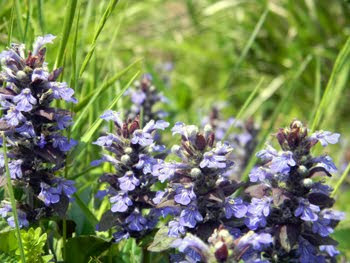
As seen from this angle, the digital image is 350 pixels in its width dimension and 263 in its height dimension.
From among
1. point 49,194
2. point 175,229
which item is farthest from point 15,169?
point 175,229

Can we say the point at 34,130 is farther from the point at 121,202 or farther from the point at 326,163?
the point at 326,163

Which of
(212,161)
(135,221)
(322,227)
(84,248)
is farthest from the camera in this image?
(84,248)

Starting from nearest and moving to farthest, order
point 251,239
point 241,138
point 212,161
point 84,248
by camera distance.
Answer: point 251,239
point 212,161
point 84,248
point 241,138

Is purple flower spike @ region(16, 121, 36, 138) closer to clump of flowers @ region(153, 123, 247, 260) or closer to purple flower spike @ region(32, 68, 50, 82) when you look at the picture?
purple flower spike @ region(32, 68, 50, 82)

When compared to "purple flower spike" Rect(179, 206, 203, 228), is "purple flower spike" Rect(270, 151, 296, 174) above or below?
above

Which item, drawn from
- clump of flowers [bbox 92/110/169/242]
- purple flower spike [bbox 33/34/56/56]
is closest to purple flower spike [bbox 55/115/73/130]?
clump of flowers [bbox 92/110/169/242]

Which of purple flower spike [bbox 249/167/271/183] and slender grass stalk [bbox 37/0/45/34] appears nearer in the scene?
purple flower spike [bbox 249/167/271/183]

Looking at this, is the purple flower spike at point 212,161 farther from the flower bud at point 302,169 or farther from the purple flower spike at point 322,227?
the purple flower spike at point 322,227

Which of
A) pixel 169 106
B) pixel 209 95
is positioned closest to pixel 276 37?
pixel 209 95
